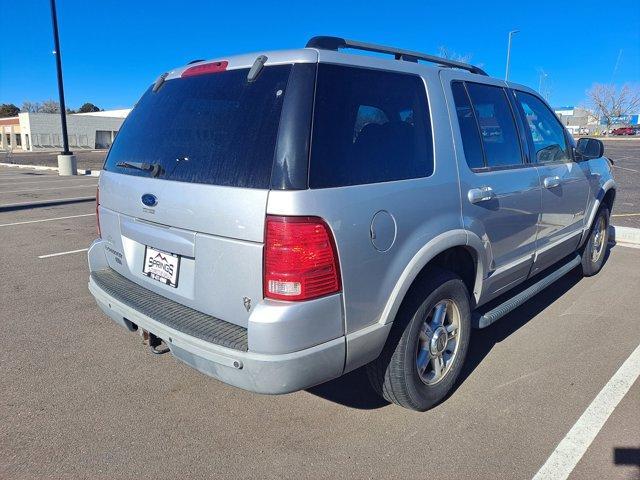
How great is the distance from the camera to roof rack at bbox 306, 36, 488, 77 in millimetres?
2583

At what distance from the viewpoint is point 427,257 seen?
257 cm

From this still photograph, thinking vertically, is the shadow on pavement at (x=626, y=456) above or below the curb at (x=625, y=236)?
below

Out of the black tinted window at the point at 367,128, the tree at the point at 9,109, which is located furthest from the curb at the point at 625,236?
the tree at the point at 9,109

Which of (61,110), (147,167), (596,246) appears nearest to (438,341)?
(147,167)

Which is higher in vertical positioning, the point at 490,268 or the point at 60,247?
the point at 490,268

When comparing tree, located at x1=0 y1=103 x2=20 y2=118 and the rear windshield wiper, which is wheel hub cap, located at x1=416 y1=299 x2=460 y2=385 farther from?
tree, located at x1=0 y1=103 x2=20 y2=118

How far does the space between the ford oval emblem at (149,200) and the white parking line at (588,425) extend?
2376mm

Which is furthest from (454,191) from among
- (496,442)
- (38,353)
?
(38,353)

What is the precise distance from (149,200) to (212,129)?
530 millimetres

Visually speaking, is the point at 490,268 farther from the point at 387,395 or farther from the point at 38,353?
the point at 38,353

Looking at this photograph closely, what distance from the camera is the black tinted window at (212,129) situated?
7.39 feet

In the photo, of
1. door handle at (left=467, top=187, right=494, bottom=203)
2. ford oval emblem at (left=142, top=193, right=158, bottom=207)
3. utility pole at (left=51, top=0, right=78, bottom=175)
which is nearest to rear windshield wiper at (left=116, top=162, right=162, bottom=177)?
ford oval emblem at (left=142, top=193, right=158, bottom=207)

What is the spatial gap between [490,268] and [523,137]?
3.86 feet

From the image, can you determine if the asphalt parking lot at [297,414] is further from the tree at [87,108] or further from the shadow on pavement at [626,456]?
the tree at [87,108]
